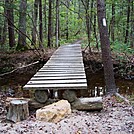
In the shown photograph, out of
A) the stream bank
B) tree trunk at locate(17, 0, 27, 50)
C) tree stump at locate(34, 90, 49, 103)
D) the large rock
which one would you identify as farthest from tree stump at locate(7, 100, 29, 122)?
tree trunk at locate(17, 0, 27, 50)

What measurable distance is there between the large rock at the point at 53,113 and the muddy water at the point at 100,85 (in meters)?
4.78

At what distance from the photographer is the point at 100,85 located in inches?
446

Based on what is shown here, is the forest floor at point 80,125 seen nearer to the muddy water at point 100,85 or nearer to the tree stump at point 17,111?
the tree stump at point 17,111

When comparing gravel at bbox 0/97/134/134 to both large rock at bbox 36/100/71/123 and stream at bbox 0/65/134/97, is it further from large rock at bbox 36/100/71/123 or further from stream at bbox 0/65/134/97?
stream at bbox 0/65/134/97

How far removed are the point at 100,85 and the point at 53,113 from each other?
6600mm

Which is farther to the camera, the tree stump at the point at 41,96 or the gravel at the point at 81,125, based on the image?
the tree stump at the point at 41,96

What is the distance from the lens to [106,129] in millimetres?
4707

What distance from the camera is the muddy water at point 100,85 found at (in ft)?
33.2

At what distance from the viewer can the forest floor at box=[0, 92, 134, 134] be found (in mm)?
4625

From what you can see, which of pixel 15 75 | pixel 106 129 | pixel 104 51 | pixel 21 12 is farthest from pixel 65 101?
pixel 21 12

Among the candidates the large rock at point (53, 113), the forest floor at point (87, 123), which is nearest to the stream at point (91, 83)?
the forest floor at point (87, 123)

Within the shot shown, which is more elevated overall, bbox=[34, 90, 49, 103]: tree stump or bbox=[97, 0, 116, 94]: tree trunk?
bbox=[97, 0, 116, 94]: tree trunk

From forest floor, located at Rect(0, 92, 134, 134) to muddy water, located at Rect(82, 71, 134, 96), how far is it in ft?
14.6

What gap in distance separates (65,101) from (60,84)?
1.74 feet
